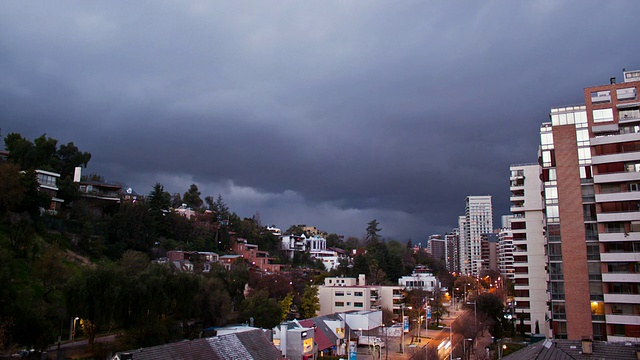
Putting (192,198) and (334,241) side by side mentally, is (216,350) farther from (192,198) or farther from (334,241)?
(334,241)

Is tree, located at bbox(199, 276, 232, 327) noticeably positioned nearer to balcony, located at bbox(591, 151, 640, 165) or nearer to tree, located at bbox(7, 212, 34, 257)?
tree, located at bbox(7, 212, 34, 257)

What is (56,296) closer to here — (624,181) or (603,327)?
(603,327)

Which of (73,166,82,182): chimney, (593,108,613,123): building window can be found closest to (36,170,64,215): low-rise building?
(73,166,82,182): chimney

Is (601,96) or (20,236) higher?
(601,96)

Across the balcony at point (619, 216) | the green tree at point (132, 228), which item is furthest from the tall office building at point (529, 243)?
the green tree at point (132, 228)

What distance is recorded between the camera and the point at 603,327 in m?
37.5

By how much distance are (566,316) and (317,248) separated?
78082 mm

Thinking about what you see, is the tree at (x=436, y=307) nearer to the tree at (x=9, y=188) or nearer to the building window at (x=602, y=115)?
the building window at (x=602, y=115)

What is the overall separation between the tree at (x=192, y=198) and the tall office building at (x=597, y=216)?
7153 centimetres

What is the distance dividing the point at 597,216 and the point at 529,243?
15968mm

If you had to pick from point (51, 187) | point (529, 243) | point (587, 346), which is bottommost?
point (587, 346)

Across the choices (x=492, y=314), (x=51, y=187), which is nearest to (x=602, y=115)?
(x=492, y=314)

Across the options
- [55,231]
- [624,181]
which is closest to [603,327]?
[624,181]

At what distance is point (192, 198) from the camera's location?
95812 mm
